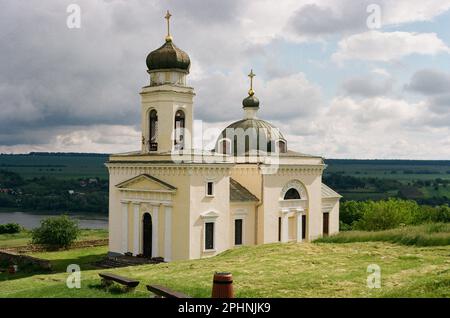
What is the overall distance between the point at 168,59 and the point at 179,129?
366cm

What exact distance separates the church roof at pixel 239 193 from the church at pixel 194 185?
2.4 inches

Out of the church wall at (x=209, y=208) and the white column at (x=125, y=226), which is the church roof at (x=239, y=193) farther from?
the white column at (x=125, y=226)

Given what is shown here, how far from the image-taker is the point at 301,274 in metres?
15.2

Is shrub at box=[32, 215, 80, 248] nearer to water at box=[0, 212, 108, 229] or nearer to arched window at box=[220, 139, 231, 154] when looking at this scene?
arched window at box=[220, 139, 231, 154]

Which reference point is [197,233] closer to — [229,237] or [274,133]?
[229,237]

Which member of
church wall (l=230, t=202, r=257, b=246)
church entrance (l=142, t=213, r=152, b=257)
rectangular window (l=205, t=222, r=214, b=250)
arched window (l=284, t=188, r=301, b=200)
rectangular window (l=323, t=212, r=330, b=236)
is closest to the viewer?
rectangular window (l=205, t=222, r=214, b=250)

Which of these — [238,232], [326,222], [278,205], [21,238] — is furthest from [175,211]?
[21,238]

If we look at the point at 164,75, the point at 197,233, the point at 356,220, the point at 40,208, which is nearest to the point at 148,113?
the point at 164,75

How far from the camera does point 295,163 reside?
3297 centimetres

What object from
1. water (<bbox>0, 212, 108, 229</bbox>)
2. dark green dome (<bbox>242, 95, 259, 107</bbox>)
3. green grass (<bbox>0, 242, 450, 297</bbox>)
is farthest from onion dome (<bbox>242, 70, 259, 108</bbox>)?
water (<bbox>0, 212, 108, 229</bbox>)

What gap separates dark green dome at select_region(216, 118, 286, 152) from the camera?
112 feet

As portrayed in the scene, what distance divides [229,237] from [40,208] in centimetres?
6460

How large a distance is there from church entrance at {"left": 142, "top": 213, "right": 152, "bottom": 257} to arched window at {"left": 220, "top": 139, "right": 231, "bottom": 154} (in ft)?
22.7

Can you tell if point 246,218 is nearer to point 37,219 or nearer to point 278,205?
point 278,205
